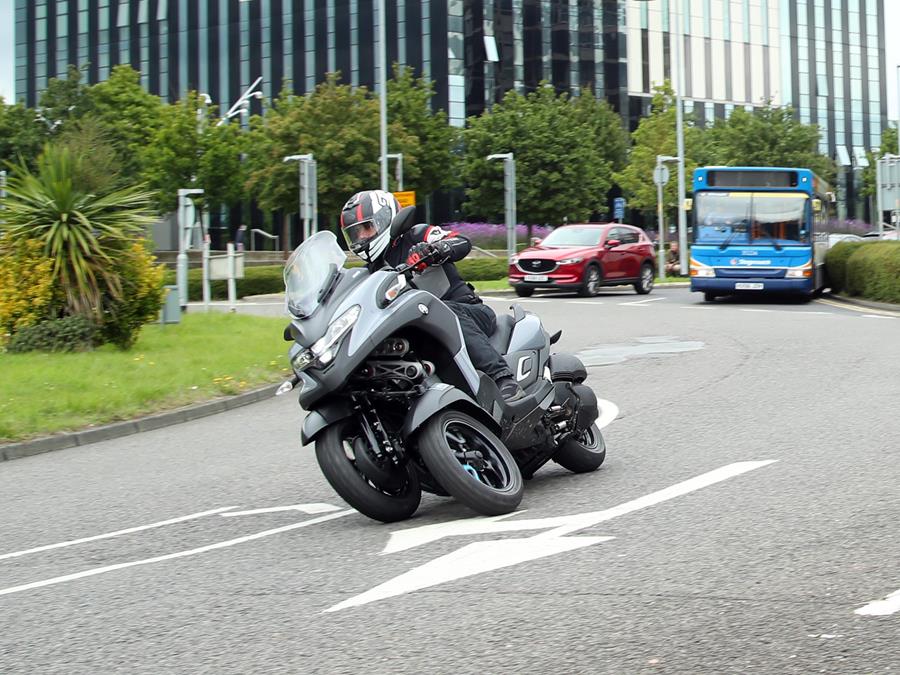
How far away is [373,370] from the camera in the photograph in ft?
20.6

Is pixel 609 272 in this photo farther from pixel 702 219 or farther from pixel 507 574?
pixel 507 574

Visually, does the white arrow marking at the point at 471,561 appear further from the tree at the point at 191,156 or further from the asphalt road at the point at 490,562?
the tree at the point at 191,156

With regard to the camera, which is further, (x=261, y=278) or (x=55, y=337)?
(x=261, y=278)

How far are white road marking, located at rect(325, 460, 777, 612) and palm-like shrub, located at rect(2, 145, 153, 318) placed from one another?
34.9 feet

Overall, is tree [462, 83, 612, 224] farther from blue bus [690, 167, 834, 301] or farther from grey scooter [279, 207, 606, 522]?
grey scooter [279, 207, 606, 522]

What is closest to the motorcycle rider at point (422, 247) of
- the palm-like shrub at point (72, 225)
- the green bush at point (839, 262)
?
the palm-like shrub at point (72, 225)

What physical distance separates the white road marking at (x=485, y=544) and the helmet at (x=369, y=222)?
1.40 m

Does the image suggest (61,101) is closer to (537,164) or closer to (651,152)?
(537,164)

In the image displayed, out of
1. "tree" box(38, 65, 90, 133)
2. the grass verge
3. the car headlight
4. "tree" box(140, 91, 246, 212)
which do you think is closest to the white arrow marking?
the car headlight

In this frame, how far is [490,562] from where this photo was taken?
18.2ft

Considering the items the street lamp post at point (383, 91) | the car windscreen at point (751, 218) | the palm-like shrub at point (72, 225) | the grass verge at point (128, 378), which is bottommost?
the grass verge at point (128, 378)

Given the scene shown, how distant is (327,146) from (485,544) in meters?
53.2

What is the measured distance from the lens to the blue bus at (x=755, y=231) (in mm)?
27516

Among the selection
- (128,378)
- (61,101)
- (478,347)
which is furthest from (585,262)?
(61,101)
